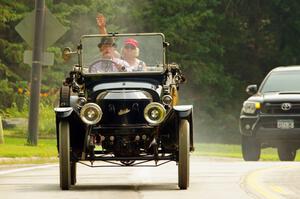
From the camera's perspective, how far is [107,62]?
17.3 metres

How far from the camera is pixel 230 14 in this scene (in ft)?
171

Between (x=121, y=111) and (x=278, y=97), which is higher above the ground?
(x=121, y=111)

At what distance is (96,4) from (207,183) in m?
26.3

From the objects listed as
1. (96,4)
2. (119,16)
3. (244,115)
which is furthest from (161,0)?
(244,115)

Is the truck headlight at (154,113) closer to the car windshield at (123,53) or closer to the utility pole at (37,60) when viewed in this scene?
the car windshield at (123,53)

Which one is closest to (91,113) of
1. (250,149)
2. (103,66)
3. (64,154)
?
(64,154)

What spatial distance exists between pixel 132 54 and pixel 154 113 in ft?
6.78

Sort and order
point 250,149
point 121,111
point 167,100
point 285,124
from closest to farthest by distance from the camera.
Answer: point 121,111
point 167,100
point 285,124
point 250,149

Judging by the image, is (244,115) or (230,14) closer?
(244,115)

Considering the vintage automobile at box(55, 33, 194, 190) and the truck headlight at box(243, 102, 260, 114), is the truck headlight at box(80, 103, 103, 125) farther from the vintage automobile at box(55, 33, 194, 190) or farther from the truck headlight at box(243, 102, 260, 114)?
the truck headlight at box(243, 102, 260, 114)

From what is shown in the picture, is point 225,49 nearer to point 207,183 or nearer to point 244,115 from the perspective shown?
point 244,115

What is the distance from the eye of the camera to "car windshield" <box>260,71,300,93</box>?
26.5m

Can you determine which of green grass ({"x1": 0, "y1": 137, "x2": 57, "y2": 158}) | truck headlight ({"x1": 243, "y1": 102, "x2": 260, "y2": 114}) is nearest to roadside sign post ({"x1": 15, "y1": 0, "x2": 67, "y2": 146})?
green grass ({"x1": 0, "y1": 137, "x2": 57, "y2": 158})

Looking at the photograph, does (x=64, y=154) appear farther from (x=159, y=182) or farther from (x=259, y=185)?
(x=259, y=185)
